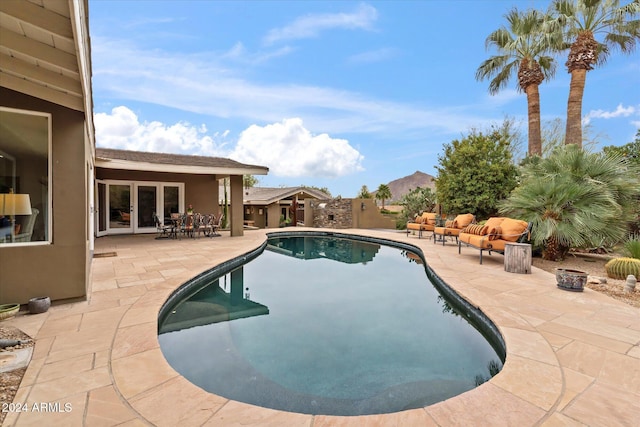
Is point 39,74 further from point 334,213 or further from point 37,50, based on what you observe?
point 334,213

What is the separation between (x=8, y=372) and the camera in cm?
245

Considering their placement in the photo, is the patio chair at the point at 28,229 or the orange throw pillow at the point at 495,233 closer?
the patio chair at the point at 28,229

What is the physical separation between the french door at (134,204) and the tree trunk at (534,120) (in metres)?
15.6

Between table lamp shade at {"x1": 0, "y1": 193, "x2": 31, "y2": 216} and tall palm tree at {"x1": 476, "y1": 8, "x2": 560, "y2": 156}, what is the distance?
54.7 feet

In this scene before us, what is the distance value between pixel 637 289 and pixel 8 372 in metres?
8.18

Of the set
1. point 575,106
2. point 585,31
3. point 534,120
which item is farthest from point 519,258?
point 585,31

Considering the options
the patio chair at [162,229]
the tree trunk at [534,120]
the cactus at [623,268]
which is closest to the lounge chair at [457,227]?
Answer: the cactus at [623,268]

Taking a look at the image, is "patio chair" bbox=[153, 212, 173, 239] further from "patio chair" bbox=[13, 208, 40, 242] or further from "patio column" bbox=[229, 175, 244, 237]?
"patio chair" bbox=[13, 208, 40, 242]

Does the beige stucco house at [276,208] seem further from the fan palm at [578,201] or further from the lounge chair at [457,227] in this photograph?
the fan palm at [578,201]

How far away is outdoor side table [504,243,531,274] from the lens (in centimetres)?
613

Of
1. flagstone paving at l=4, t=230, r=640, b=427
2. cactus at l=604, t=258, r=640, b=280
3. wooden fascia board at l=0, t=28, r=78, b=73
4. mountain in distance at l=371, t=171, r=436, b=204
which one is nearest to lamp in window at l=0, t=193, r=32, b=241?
flagstone paving at l=4, t=230, r=640, b=427

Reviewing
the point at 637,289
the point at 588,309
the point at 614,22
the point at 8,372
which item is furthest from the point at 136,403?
the point at 614,22

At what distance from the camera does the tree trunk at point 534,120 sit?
14.0m

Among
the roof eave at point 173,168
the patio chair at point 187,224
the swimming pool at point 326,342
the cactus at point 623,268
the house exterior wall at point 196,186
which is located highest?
the roof eave at point 173,168
